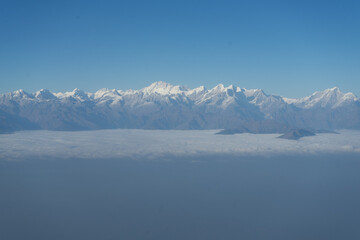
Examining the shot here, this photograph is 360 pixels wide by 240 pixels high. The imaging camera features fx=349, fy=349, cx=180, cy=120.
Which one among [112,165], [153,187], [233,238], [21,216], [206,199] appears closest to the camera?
[233,238]

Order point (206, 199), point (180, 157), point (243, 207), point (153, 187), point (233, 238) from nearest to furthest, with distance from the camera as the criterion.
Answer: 1. point (233, 238)
2. point (243, 207)
3. point (206, 199)
4. point (153, 187)
5. point (180, 157)

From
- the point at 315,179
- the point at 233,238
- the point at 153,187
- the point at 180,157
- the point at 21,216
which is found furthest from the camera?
the point at 180,157

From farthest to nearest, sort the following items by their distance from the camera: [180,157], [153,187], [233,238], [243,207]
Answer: [180,157] → [153,187] → [243,207] → [233,238]

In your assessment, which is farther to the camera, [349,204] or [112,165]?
[112,165]

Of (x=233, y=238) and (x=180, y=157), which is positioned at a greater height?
(x=180, y=157)

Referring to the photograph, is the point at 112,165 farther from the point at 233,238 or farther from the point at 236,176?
the point at 233,238

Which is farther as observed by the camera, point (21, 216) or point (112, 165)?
point (112, 165)

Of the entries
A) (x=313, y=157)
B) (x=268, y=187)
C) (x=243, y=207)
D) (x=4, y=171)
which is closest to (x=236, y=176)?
(x=268, y=187)

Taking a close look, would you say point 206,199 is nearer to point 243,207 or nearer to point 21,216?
point 243,207

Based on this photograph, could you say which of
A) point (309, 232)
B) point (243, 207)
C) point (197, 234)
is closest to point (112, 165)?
point (243, 207)
